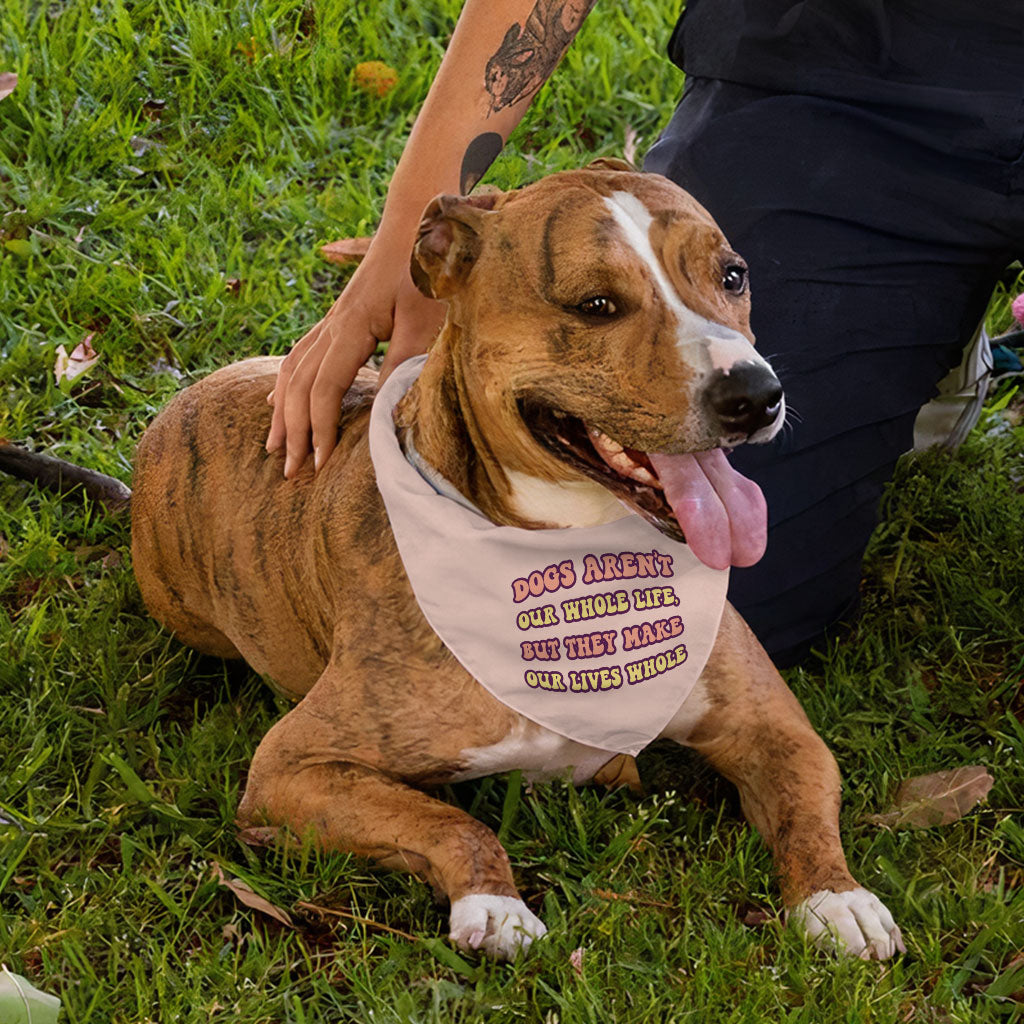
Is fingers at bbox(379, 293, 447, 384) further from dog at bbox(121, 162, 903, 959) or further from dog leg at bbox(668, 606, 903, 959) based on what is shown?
dog leg at bbox(668, 606, 903, 959)

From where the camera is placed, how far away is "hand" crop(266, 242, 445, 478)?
10.6 ft

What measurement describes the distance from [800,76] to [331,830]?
223 centimetres

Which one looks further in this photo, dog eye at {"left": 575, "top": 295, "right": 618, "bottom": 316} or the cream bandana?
the cream bandana

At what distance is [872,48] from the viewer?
12.6 ft

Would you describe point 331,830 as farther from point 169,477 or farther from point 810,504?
point 810,504

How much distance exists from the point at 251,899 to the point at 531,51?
193 centimetres

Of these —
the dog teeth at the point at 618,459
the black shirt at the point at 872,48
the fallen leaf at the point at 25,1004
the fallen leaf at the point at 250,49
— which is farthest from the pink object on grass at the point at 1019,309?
the fallen leaf at the point at 25,1004

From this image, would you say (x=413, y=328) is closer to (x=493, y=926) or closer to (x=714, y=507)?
(x=714, y=507)

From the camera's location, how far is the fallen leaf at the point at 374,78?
5684 mm

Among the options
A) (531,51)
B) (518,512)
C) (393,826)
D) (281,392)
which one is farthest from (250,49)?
(393,826)

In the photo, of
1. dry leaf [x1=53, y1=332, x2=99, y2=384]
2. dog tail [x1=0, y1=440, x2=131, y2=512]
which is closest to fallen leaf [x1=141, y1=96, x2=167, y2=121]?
dry leaf [x1=53, y1=332, x2=99, y2=384]

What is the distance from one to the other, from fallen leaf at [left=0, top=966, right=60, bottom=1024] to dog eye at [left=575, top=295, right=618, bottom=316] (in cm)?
146

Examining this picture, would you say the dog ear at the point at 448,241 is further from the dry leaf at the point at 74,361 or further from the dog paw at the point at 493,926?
the dry leaf at the point at 74,361

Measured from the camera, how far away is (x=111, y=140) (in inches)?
213
